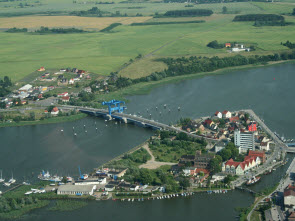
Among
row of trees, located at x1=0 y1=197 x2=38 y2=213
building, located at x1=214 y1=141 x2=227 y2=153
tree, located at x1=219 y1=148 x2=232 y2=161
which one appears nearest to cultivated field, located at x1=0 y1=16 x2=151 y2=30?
building, located at x1=214 y1=141 x2=227 y2=153

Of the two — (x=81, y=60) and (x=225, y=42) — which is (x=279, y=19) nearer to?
(x=225, y=42)

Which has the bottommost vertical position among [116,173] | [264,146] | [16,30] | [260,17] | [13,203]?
[13,203]

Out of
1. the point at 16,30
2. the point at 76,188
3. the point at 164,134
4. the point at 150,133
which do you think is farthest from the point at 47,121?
the point at 16,30

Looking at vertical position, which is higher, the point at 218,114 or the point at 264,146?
the point at 218,114

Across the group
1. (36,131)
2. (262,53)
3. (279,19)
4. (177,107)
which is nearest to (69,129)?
(36,131)

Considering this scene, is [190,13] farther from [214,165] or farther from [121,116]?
[214,165]

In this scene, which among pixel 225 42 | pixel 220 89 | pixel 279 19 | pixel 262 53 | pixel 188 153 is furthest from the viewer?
pixel 279 19

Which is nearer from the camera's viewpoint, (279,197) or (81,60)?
(279,197)
